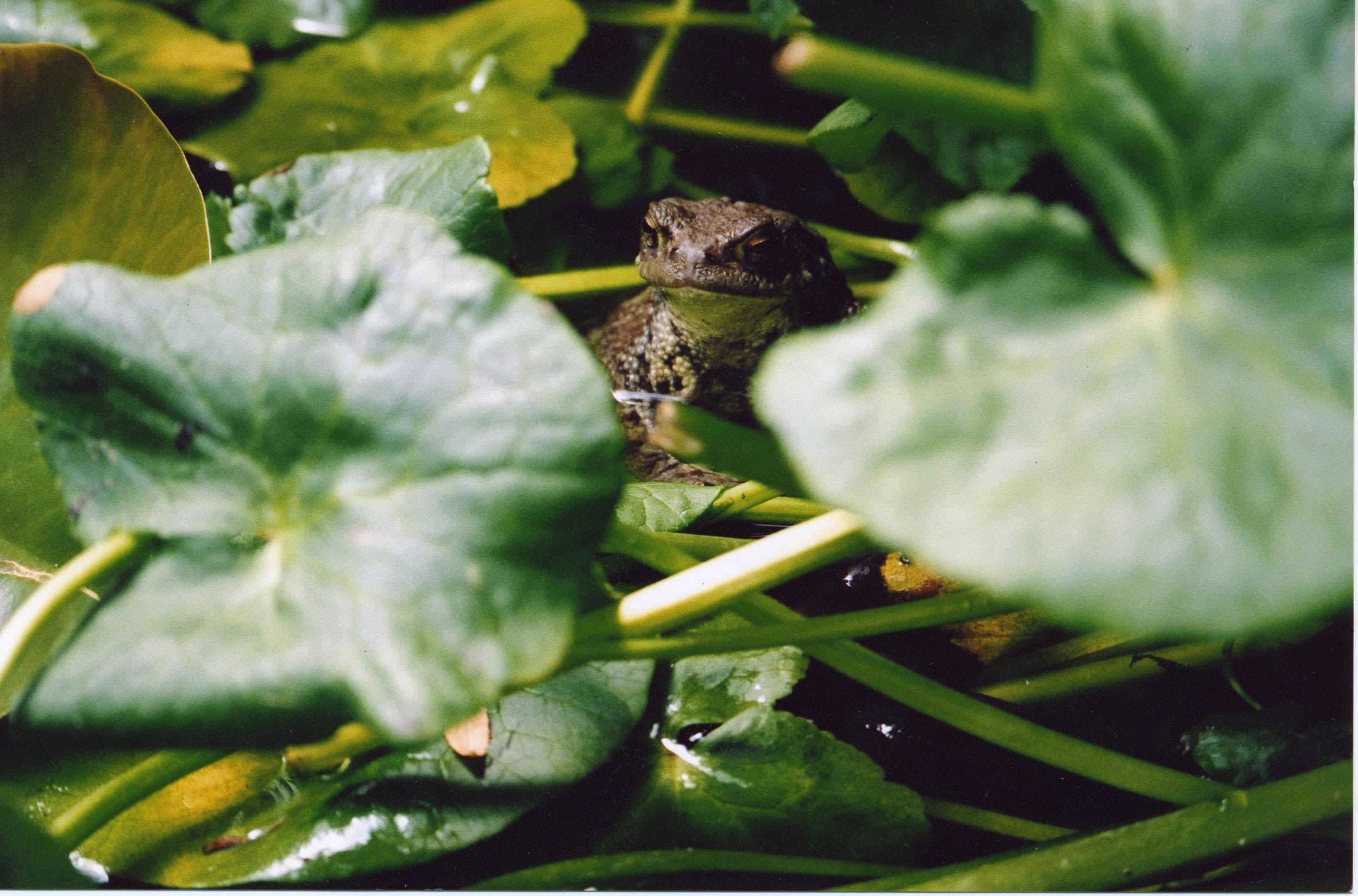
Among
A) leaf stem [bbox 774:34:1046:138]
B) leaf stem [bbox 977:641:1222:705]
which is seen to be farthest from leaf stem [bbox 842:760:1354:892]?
leaf stem [bbox 774:34:1046:138]

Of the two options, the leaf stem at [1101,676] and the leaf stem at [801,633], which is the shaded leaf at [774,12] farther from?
the leaf stem at [1101,676]

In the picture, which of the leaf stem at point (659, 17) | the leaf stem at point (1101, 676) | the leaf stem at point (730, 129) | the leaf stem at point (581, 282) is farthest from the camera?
the leaf stem at point (659, 17)

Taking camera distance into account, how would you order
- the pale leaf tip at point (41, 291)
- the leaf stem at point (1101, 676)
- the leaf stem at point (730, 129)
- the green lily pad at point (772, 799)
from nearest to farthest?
1. the pale leaf tip at point (41, 291)
2. the green lily pad at point (772, 799)
3. the leaf stem at point (1101, 676)
4. the leaf stem at point (730, 129)

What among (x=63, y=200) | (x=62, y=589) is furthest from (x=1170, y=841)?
(x=63, y=200)

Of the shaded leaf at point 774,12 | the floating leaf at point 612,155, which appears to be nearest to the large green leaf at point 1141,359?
the shaded leaf at point 774,12

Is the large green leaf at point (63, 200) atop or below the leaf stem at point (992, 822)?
atop

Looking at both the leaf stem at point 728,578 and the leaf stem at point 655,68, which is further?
the leaf stem at point 655,68
